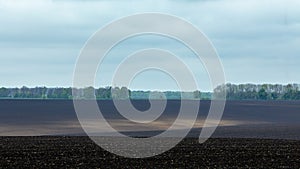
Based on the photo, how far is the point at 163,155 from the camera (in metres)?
38.5

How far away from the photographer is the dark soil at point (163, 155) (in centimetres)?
3406

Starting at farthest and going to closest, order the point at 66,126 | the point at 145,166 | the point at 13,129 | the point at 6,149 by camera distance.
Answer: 1. the point at 66,126
2. the point at 13,129
3. the point at 6,149
4. the point at 145,166

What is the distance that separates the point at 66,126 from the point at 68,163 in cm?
4319

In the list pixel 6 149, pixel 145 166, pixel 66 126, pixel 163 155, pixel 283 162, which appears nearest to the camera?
pixel 145 166

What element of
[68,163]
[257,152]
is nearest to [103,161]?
[68,163]

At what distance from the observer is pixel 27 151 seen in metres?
40.3

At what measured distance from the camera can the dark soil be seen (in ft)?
112

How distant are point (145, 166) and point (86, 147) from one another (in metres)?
10.7

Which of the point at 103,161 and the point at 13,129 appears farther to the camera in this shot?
the point at 13,129

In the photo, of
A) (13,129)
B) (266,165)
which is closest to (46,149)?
(266,165)

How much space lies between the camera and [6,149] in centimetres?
4156

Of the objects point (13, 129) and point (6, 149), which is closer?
point (6, 149)

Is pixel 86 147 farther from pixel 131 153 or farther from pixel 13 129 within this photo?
pixel 13 129

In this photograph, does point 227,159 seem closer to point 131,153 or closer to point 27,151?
point 131,153
